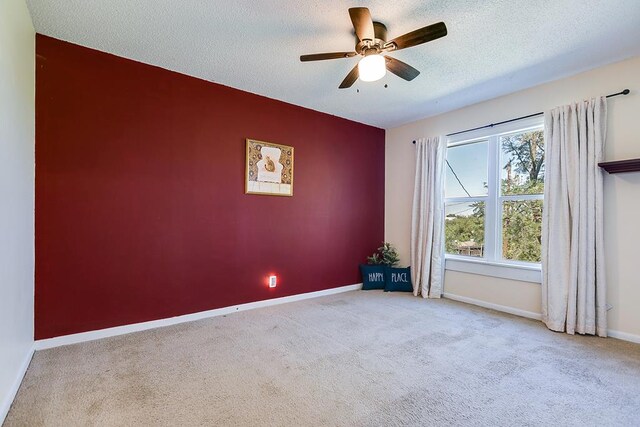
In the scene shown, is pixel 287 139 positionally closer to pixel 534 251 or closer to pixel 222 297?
pixel 222 297

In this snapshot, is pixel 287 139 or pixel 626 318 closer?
pixel 626 318

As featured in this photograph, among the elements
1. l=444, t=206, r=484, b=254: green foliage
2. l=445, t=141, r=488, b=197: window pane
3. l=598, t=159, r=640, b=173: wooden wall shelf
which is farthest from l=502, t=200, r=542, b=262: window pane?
l=598, t=159, r=640, b=173: wooden wall shelf

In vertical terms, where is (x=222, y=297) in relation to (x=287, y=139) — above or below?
below

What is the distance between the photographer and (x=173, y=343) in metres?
2.60

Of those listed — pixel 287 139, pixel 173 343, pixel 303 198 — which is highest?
pixel 287 139

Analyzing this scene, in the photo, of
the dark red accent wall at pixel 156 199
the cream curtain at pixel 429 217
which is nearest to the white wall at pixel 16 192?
the dark red accent wall at pixel 156 199

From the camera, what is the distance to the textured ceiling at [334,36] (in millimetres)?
2125

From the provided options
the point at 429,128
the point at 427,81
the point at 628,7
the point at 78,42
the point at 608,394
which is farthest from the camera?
the point at 429,128

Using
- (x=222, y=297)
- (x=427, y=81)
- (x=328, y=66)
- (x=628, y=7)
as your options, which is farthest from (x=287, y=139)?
(x=628, y=7)

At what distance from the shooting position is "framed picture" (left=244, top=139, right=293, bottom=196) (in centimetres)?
359

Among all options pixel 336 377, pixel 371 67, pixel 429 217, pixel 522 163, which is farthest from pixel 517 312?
pixel 371 67

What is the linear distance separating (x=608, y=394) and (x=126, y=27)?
4143 mm

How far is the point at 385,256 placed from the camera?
15.3 feet

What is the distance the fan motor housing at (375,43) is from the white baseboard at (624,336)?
3.20m
